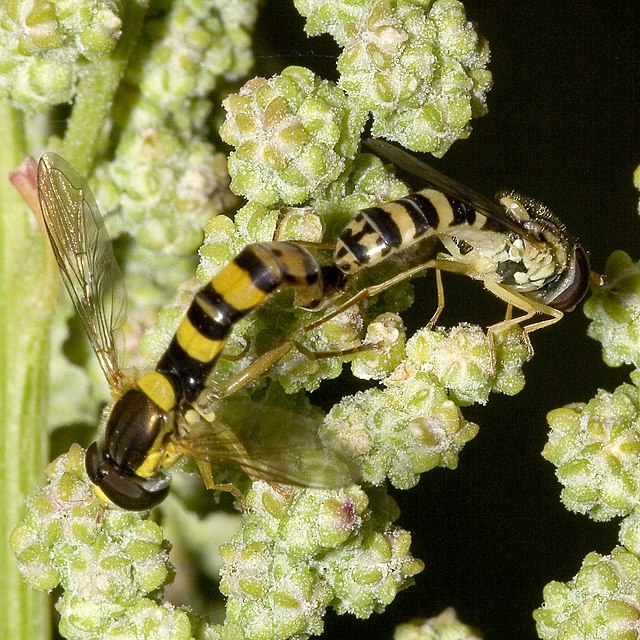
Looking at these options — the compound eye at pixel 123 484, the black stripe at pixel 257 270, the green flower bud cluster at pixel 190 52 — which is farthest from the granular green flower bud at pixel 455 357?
the green flower bud cluster at pixel 190 52

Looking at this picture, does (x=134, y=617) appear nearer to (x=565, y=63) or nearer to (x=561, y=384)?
(x=561, y=384)

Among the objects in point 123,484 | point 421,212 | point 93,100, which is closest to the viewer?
point 123,484

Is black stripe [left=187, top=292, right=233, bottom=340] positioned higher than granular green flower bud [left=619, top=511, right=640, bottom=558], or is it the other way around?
black stripe [left=187, top=292, right=233, bottom=340]

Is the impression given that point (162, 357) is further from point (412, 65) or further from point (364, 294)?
point (412, 65)

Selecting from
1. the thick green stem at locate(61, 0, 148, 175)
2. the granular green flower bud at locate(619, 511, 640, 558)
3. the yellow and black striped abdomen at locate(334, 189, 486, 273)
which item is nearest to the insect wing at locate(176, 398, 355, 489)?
the yellow and black striped abdomen at locate(334, 189, 486, 273)

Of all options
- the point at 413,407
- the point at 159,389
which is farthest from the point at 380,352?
the point at 159,389

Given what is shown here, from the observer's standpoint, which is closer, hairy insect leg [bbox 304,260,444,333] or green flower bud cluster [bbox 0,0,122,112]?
hairy insect leg [bbox 304,260,444,333]

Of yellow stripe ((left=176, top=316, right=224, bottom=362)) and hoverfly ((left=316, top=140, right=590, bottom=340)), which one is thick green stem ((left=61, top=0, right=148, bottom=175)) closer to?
yellow stripe ((left=176, top=316, right=224, bottom=362))
